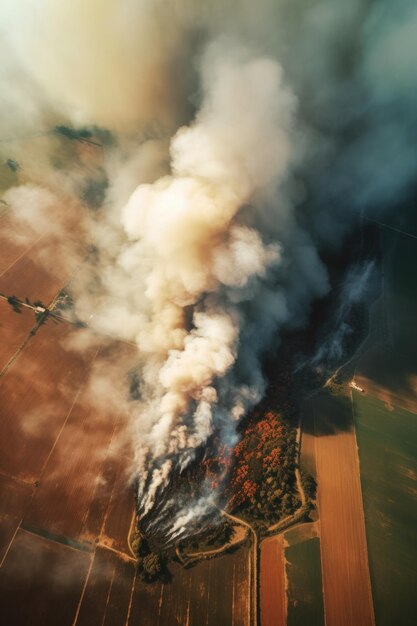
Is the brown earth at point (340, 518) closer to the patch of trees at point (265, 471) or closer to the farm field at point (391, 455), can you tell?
the farm field at point (391, 455)

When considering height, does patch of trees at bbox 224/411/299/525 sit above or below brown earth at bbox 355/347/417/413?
below

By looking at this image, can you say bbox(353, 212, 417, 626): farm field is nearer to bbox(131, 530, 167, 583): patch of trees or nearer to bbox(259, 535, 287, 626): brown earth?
bbox(259, 535, 287, 626): brown earth

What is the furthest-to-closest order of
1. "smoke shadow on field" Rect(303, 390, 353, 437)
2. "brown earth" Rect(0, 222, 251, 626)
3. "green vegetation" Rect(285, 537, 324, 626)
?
"smoke shadow on field" Rect(303, 390, 353, 437), "green vegetation" Rect(285, 537, 324, 626), "brown earth" Rect(0, 222, 251, 626)

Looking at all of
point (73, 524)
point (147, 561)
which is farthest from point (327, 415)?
point (73, 524)

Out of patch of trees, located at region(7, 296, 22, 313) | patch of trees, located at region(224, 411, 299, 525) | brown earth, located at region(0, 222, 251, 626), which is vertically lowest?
brown earth, located at region(0, 222, 251, 626)

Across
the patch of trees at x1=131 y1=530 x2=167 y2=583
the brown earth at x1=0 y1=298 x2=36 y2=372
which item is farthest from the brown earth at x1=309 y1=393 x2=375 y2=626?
the brown earth at x1=0 y1=298 x2=36 y2=372

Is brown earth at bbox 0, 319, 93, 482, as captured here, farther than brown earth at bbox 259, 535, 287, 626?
Yes

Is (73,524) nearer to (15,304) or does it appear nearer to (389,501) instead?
(15,304)
